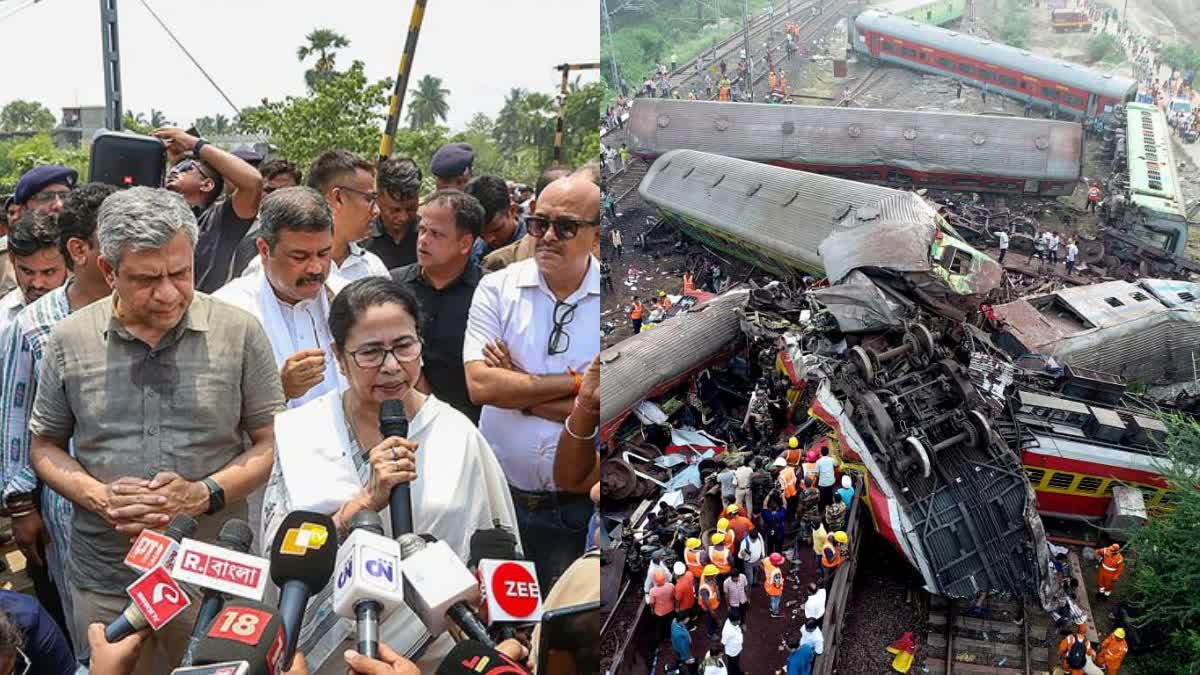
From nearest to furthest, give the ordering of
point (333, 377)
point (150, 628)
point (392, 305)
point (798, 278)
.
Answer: point (150, 628) < point (392, 305) < point (333, 377) < point (798, 278)

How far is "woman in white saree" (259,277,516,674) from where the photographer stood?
1.92 metres

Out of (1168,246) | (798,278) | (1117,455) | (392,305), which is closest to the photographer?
(392,305)

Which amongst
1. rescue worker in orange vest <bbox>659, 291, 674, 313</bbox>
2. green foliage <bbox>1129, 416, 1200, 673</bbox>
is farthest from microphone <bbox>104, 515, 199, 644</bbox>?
rescue worker in orange vest <bbox>659, 291, 674, 313</bbox>

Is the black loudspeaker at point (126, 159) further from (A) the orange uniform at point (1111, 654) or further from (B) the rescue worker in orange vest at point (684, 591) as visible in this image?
(A) the orange uniform at point (1111, 654)

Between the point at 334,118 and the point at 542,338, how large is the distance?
13104mm

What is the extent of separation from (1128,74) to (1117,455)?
430 inches

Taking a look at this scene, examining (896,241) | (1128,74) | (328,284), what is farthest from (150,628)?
(1128,74)

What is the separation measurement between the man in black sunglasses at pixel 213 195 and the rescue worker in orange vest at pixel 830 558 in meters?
6.09

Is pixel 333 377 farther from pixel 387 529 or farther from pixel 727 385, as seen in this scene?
pixel 727 385

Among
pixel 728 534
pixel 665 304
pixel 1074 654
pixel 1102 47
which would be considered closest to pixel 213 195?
pixel 728 534

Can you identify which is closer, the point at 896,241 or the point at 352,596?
the point at 352,596

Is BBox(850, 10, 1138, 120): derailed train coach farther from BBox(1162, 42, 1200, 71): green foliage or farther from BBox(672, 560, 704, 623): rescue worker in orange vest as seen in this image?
BBox(672, 560, 704, 623): rescue worker in orange vest

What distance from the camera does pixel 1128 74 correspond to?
17.5 metres

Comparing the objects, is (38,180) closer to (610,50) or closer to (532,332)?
(532,332)
